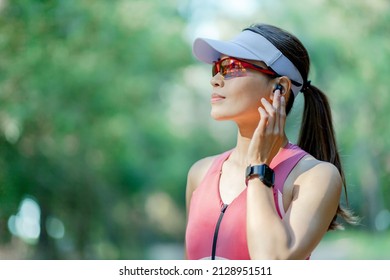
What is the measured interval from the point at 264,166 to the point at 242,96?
21 cm

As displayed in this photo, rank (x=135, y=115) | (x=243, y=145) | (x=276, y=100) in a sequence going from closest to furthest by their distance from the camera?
(x=276, y=100) < (x=243, y=145) < (x=135, y=115)

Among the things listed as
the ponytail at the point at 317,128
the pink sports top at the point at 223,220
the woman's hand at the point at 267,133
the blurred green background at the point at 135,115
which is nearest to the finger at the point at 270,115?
the woman's hand at the point at 267,133

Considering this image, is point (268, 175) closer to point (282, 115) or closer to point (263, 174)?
point (263, 174)

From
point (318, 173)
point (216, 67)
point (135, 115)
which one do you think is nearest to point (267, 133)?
point (318, 173)

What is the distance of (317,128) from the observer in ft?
5.64

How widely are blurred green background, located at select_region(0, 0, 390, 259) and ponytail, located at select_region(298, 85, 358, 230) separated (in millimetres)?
4819

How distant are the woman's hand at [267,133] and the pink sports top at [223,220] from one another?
6 centimetres

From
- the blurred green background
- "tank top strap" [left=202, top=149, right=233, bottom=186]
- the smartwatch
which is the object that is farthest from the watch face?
the blurred green background

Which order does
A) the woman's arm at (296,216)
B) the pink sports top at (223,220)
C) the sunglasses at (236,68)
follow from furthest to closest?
1. the sunglasses at (236,68)
2. the pink sports top at (223,220)
3. the woman's arm at (296,216)

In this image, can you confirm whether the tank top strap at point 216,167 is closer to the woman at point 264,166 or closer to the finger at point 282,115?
the woman at point 264,166

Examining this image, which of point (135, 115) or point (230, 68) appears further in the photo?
point (135, 115)

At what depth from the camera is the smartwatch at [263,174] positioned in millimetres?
1455

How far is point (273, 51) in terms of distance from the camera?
5.24 ft
